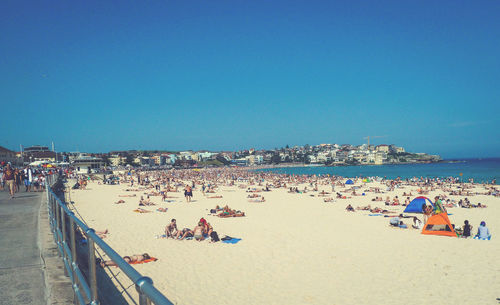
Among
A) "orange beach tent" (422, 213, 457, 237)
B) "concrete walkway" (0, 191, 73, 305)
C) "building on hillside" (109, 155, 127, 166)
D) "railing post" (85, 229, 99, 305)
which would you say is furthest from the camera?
"building on hillside" (109, 155, 127, 166)

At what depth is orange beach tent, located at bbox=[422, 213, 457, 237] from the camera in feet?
38.9

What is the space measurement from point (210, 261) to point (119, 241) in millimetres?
3693

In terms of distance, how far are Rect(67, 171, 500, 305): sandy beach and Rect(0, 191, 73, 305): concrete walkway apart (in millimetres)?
2158

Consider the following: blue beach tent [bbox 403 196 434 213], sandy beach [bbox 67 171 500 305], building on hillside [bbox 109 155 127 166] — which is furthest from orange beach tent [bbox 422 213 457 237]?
building on hillside [bbox 109 155 127 166]

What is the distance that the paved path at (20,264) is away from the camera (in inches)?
129

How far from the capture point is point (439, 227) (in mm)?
12055

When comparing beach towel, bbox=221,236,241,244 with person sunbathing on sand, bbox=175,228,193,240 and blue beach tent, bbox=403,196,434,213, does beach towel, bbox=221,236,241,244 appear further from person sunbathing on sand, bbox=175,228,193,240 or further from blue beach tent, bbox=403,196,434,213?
blue beach tent, bbox=403,196,434,213

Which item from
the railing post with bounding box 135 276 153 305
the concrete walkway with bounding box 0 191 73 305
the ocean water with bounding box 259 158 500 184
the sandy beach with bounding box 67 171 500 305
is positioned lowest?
the ocean water with bounding box 259 158 500 184

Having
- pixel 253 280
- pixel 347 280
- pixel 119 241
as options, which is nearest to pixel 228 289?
pixel 253 280

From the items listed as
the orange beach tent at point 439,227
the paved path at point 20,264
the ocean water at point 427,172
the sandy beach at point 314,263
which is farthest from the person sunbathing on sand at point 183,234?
the ocean water at point 427,172

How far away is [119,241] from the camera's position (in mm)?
10750

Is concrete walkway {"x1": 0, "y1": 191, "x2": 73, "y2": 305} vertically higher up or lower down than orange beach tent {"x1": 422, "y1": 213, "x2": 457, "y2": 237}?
higher up

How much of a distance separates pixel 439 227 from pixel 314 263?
6.10 m

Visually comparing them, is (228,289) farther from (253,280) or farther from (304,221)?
(304,221)
